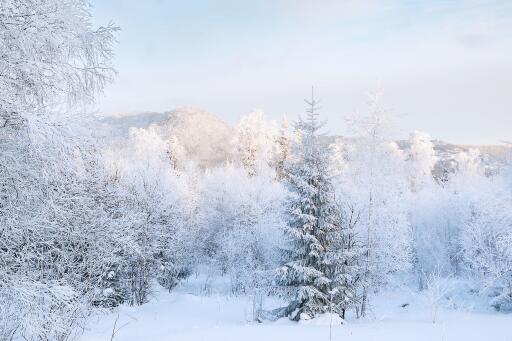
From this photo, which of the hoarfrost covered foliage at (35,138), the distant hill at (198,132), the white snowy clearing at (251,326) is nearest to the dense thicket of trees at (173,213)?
the hoarfrost covered foliage at (35,138)

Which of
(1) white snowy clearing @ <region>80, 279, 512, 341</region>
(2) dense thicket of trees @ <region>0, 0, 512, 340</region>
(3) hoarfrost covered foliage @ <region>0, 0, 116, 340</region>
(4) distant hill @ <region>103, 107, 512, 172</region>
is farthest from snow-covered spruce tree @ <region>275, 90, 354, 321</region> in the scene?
(4) distant hill @ <region>103, 107, 512, 172</region>

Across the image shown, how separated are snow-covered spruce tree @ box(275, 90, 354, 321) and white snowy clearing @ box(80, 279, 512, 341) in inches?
37.1

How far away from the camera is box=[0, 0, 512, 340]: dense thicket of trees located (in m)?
6.41

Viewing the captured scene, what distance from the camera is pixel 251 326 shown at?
16.0 m

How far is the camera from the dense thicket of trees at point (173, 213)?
6.41m

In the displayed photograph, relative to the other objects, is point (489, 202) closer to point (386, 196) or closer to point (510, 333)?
point (386, 196)

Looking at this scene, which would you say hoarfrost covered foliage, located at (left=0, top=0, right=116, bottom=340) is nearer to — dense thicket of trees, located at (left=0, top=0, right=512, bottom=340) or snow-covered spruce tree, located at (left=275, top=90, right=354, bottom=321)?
dense thicket of trees, located at (left=0, top=0, right=512, bottom=340)

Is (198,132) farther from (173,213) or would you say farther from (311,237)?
(311,237)

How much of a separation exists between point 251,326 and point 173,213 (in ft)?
63.8

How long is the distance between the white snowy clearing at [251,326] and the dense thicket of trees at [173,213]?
1176 millimetres

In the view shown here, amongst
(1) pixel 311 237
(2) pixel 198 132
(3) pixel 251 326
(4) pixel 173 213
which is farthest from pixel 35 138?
(2) pixel 198 132

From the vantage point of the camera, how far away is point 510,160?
1028 inches

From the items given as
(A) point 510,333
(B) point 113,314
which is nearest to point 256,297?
(B) point 113,314

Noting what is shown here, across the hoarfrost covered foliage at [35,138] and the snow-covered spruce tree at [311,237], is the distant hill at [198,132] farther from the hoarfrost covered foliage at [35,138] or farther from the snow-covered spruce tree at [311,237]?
the hoarfrost covered foliage at [35,138]
